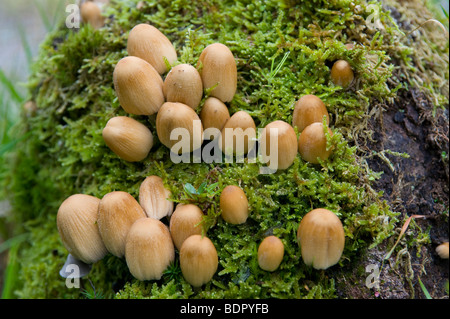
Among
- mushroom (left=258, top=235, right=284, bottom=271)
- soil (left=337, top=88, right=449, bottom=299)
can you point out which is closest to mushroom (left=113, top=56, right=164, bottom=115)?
mushroom (left=258, top=235, right=284, bottom=271)

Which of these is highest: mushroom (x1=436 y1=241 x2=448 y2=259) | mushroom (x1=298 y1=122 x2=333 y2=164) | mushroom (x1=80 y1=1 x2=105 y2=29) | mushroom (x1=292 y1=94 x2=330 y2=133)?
mushroom (x1=80 y1=1 x2=105 y2=29)

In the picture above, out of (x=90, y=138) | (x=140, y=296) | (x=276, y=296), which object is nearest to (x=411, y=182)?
(x=276, y=296)

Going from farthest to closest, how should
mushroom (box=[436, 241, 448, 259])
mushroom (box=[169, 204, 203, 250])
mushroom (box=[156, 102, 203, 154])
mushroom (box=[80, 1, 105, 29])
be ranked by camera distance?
mushroom (box=[80, 1, 105, 29]), mushroom (box=[436, 241, 448, 259]), mushroom (box=[156, 102, 203, 154]), mushroom (box=[169, 204, 203, 250])

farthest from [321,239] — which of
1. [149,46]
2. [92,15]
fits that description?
[92,15]

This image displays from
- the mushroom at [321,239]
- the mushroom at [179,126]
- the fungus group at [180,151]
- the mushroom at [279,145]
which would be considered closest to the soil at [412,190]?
the mushroom at [321,239]

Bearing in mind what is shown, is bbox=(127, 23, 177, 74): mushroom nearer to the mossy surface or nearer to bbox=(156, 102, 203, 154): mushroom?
the mossy surface

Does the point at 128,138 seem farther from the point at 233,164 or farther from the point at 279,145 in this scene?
the point at 279,145

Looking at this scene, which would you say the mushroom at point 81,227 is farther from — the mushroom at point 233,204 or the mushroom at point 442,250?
the mushroom at point 442,250
